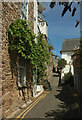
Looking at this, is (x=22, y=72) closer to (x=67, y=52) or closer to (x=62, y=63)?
(x=62, y=63)

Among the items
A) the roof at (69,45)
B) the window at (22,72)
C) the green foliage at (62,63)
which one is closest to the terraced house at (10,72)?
the window at (22,72)

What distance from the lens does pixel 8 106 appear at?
4625 mm

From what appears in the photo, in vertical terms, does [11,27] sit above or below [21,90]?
above

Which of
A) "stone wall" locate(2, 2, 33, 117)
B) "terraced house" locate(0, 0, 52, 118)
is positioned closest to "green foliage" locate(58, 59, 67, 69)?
"terraced house" locate(0, 0, 52, 118)

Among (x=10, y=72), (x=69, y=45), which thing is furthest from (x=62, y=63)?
(x=10, y=72)

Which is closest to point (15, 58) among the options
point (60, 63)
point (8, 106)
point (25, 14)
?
point (8, 106)

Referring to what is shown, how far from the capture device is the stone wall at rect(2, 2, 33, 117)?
4.49 m

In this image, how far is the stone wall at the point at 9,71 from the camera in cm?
449

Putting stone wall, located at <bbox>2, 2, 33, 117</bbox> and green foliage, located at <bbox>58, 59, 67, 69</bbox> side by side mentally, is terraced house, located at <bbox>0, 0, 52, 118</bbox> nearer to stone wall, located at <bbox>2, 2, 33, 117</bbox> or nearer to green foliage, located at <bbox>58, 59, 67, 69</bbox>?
stone wall, located at <bbox>2, 2, 33, 117</bbox>

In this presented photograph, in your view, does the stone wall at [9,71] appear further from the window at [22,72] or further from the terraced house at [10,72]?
the window at [22,72]

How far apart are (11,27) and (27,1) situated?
3.43 m

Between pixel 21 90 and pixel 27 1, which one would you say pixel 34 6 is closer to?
pixel 27 1

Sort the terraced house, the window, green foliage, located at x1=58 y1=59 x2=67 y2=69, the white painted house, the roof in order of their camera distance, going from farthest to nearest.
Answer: the roof, the white painted house, green foliage, located at x1=58 y1=59 x2=67 y2=69, the window, the terraced house

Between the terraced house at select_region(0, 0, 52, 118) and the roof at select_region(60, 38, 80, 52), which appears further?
the roof at select_region(60, 38, 80, 52)
